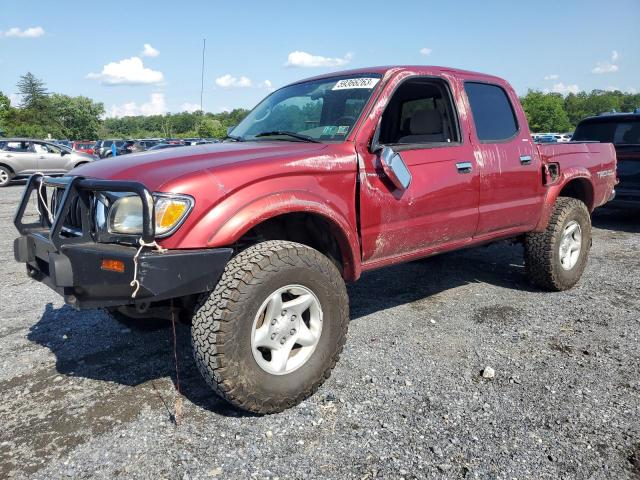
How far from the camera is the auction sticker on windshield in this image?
135 inches

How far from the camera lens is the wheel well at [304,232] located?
298 cm

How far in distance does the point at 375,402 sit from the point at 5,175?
1743cm

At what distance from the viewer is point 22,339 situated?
3.77 meters

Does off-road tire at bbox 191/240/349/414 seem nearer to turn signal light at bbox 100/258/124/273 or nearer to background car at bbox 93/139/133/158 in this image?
turn signal light at bbox 100/258/124/273

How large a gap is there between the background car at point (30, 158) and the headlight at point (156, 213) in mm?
15553

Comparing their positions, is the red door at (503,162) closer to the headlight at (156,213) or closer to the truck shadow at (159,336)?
the truck shadow at (159,336)

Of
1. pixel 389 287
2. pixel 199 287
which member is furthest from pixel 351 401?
pixel 389 287

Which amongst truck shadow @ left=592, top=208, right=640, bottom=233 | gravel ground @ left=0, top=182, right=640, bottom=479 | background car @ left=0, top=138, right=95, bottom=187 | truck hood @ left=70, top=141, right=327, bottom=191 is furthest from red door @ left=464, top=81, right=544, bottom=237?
background car @ left=0, top=138, right=95, bottom=187

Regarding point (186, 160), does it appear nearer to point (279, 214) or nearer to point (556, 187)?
point (279, 214)

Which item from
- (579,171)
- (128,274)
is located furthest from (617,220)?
(128,274)

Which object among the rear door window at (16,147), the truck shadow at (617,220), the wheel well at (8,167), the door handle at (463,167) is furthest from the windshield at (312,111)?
the rear door window at (16,147)

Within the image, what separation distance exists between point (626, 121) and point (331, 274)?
7.15 metres

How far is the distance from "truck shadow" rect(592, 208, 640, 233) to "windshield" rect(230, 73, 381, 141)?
6253 millimetres

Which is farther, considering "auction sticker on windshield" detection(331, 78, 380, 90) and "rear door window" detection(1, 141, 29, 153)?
"rear door window" detection(1, 141, 29, 153)
